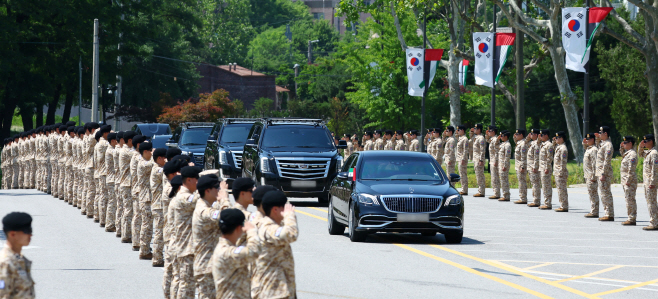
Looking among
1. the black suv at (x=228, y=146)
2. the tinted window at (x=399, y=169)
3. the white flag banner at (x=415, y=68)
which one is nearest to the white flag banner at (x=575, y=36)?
the black suv at (x=228, y=146)

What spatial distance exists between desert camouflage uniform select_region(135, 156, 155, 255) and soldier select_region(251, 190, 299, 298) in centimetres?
609

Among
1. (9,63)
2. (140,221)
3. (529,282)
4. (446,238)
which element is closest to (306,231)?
(446,238)

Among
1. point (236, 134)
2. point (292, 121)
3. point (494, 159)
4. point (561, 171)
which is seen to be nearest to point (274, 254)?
point (561, 171)

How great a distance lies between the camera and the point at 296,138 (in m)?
22.2

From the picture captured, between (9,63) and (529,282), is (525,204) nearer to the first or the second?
(529,282)

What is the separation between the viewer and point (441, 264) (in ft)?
39.4

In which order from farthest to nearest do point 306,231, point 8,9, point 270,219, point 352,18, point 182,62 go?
1. point 182,62
2. point 8,9
3. point 352,18
4. point 306,231
5. point 270,219

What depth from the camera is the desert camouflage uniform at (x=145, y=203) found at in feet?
40.1

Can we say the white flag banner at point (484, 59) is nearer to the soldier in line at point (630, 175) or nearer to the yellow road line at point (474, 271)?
the soldier in line at point (630, 175)

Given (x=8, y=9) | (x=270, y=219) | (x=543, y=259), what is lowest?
(x=543, y=259)

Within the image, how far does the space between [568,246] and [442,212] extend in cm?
203

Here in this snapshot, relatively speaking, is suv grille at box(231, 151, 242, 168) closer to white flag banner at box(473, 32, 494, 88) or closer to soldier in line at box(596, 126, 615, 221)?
soldier in line at box(596, 126, 615, 221)

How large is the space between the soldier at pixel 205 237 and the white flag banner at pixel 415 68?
32.1 meters

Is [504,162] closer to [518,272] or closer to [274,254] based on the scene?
[518,272]
